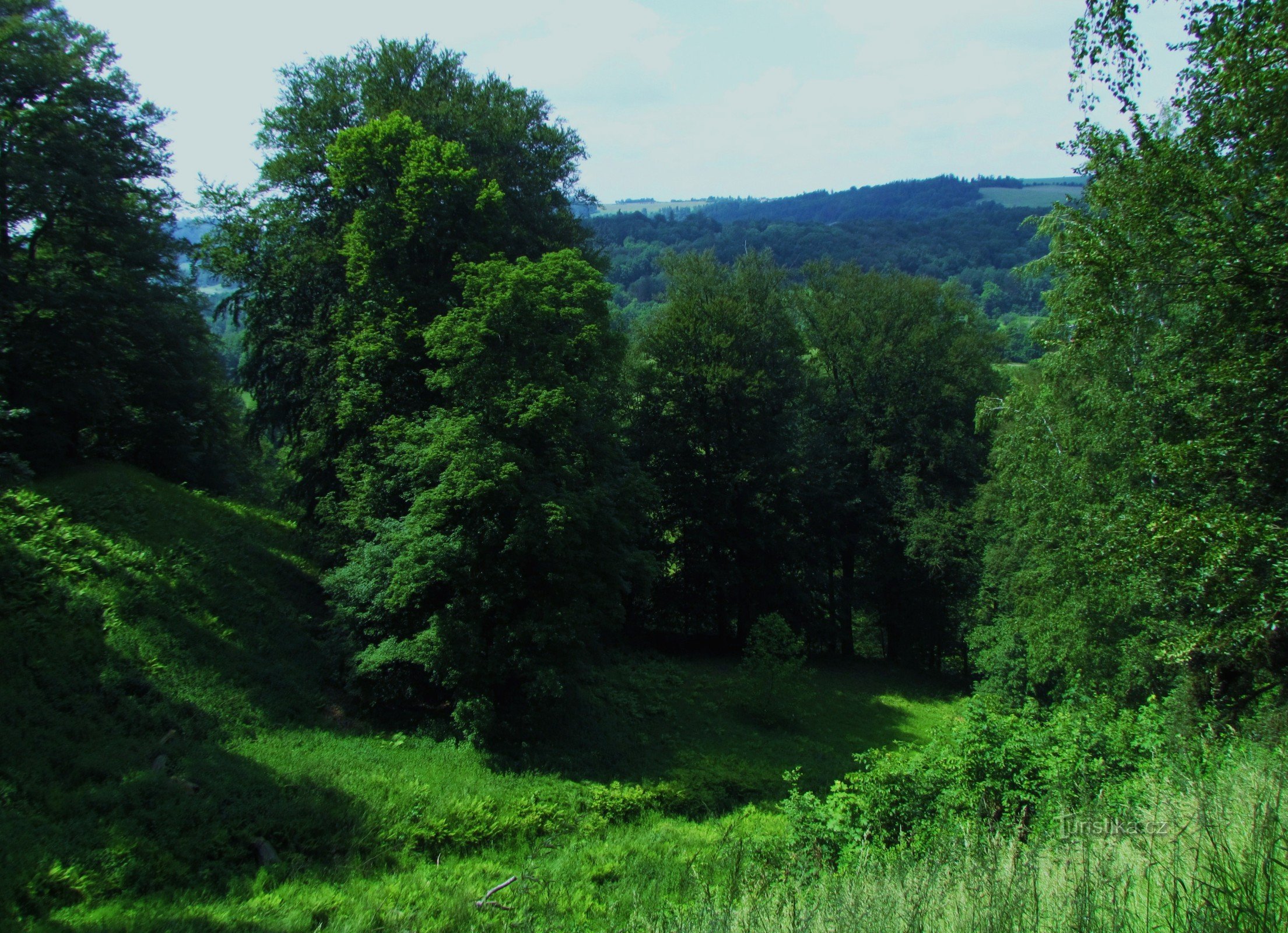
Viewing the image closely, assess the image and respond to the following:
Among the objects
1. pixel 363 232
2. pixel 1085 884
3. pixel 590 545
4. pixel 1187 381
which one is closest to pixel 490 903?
pixel 1085 884

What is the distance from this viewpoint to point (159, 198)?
22781 mm

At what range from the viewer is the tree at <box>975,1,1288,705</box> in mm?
10133

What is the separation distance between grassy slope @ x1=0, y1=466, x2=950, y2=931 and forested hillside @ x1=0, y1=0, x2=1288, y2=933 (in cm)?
9

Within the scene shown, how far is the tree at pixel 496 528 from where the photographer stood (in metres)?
16.5

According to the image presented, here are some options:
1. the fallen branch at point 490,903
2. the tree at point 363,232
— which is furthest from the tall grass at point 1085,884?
the tree at point 363,232

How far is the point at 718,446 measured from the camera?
31.6 meters

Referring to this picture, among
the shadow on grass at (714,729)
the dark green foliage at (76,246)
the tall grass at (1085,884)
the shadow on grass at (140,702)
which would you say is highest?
the dark green foliage at (76,246)

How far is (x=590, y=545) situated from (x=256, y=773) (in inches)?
311

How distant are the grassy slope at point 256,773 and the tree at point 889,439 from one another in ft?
45.1

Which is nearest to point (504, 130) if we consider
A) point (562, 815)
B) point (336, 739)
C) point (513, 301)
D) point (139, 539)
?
point (513, 301)

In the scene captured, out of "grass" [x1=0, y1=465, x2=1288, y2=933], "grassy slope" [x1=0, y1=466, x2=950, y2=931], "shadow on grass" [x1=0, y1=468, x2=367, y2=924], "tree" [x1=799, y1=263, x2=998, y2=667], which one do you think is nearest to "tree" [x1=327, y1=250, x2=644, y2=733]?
"grass" [x1=0, y1=465, x2=1288, y2=933]

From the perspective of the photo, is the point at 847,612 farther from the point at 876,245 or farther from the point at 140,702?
the point at 876,245

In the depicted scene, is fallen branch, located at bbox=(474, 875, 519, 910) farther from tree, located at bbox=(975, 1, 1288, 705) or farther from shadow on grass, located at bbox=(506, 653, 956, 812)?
tree, located at bbox=(975, 1, 1288, 705)

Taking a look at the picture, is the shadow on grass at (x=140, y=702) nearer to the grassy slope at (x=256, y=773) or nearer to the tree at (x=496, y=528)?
the grassy slope at (x=256, y=773)
